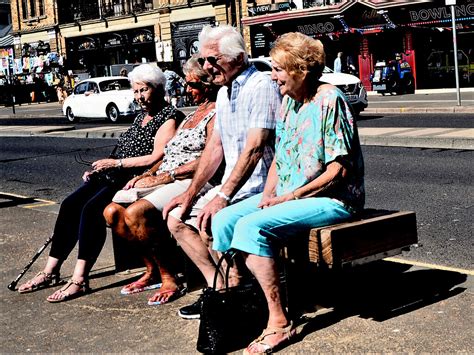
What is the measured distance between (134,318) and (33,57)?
168ft

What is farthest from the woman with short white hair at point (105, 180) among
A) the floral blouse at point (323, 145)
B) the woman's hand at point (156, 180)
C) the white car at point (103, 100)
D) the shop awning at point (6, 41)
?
the shop awning at point (6, 41)

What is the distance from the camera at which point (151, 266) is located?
5.53 m

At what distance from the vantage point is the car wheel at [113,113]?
27.3 meters

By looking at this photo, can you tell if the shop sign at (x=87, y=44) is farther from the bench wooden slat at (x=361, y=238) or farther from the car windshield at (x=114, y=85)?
the bench wooden slat at (x=361, y=238)

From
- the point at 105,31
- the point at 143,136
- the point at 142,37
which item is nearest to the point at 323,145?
the point at 143,136

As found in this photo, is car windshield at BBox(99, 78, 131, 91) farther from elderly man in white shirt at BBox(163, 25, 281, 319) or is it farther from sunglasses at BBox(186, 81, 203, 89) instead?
elderly man in white shirt at BBox(163, 25, 281, 319)

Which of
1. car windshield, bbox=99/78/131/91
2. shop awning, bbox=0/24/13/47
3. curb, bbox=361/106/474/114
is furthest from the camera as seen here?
shop awning, bbox=0/24/13/47

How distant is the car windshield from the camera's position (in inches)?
1110

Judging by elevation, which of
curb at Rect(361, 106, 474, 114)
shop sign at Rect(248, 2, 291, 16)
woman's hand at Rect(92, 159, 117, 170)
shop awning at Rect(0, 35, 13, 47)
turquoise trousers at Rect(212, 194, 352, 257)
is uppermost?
shop awning at Rect(0, 35, 13, 47)

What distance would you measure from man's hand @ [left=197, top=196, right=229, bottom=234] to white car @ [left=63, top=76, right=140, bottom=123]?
2193cm

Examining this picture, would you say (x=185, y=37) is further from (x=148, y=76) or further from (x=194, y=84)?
(x=194, y=84)

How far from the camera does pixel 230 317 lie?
420 centimetres

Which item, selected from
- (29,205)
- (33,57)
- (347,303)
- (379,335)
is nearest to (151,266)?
(347,303)

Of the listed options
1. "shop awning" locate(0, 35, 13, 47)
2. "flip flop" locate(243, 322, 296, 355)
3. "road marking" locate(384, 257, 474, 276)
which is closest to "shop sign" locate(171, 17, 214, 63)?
"shop awning" locate(0, 35, 13, 47)
